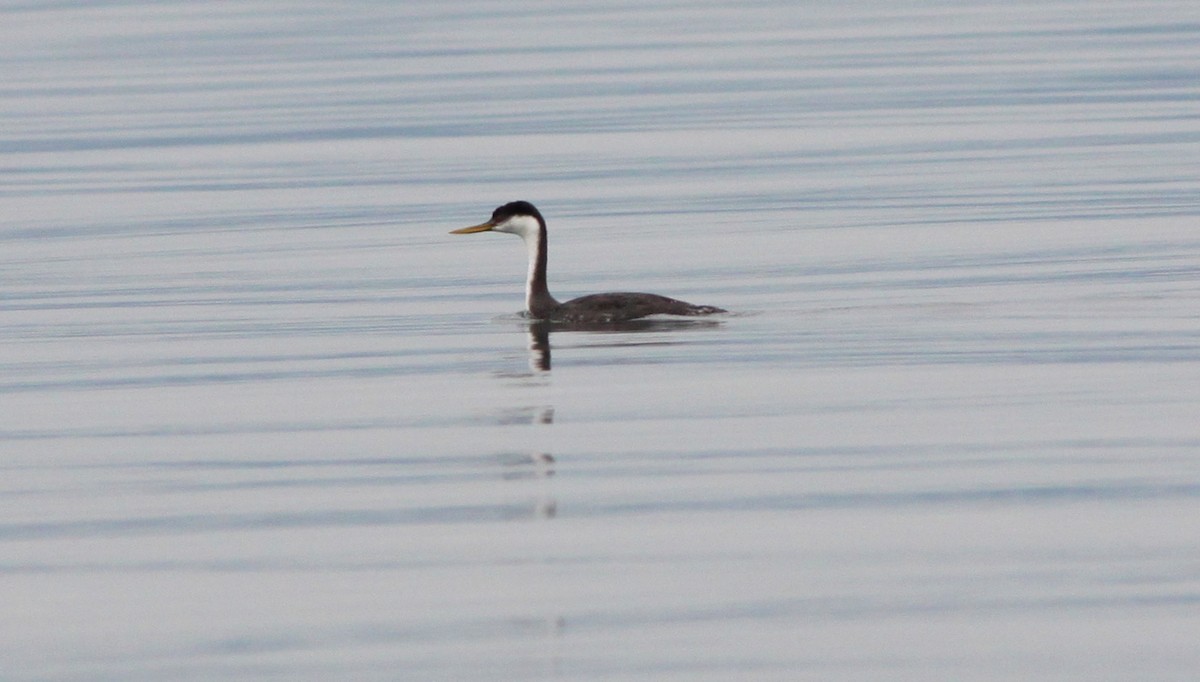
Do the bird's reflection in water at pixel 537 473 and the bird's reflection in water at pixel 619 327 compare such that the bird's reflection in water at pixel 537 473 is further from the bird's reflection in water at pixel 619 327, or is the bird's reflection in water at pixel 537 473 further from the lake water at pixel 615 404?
the bird's reflection in water at pixel 619 327

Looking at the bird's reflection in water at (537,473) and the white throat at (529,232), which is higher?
the white throat at (529,232)

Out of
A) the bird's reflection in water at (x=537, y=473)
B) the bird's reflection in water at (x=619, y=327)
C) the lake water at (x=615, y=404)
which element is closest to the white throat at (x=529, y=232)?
the lake water at (x=615, y=404)

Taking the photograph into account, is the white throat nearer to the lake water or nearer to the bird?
the bird

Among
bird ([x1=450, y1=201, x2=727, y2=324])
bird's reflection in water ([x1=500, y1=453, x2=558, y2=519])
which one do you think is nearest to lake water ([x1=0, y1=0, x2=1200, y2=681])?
bird's reflection in water ([x1=500, y1=453, x2=558, y2=519])

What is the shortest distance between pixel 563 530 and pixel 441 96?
28.9m

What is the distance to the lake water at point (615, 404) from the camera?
886 cm

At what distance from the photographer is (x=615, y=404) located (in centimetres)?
1316

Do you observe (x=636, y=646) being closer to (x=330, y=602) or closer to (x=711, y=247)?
(x=330, y=602)

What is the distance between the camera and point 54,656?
8781mm

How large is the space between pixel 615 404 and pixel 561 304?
418 centimetres

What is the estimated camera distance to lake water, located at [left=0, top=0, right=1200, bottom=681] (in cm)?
886

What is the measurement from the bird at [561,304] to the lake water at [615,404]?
0.82ft

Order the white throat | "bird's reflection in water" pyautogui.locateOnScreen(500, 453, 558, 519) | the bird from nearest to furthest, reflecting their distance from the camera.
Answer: "bird's reflection in water" pyautogui.locateOnScreen(500, 453, 558, 519) < the bird < the white throat

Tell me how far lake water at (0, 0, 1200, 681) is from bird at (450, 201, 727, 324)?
25 cm
